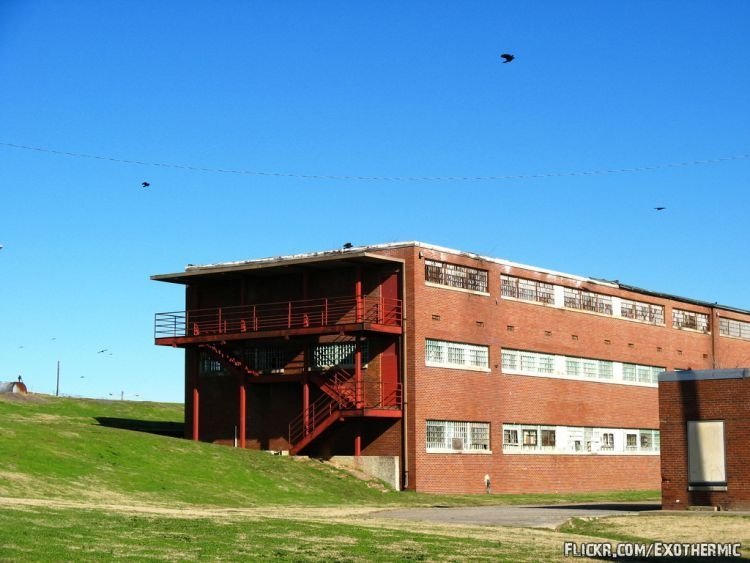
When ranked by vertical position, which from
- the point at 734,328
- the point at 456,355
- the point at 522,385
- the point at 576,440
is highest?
the point at 734,328

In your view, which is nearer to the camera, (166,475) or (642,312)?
(166,475)

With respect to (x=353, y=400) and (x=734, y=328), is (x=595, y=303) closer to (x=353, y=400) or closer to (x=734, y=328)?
(x=734, y=328)

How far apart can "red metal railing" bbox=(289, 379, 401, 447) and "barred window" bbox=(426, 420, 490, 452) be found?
2094mm

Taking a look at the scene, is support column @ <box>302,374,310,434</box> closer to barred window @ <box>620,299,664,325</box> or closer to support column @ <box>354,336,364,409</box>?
support column @ <box>354,336,364,409</box>

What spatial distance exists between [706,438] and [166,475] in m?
19.2

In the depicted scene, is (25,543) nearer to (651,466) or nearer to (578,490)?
(578,490)

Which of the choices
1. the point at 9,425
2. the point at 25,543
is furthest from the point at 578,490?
the point at 25,543

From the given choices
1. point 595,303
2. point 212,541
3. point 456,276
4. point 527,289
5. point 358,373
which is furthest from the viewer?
point 595,303

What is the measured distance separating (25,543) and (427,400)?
32.5 metres

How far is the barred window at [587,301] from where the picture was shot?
6141 cm

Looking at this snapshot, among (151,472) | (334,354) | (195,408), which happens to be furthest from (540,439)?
(151,472)

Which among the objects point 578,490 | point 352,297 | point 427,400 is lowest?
point 578,490

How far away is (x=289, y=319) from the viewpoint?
52.8m

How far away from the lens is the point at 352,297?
171 ft
